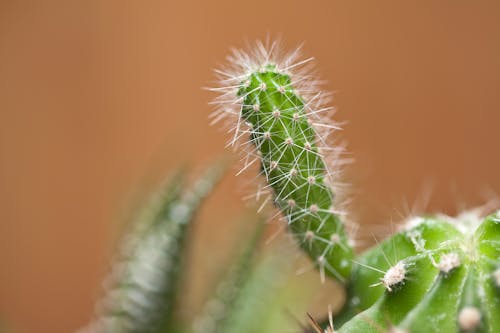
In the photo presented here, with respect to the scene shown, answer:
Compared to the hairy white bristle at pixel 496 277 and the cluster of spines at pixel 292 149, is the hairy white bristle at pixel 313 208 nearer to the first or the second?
the cluster of spines at pixel 292 149

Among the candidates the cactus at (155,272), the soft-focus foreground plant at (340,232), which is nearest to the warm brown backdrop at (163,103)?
the cactus at (155,272)

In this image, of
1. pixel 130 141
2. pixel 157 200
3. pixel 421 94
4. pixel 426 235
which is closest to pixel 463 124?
pixel 421 94

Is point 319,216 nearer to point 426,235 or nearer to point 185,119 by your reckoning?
point 426,235

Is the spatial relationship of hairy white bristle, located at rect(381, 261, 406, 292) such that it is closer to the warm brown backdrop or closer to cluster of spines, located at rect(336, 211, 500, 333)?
cluster of spines, located at rect(336, 211, 500, 333)

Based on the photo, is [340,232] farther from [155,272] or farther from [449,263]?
[155,272]

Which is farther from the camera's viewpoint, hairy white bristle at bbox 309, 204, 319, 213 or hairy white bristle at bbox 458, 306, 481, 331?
hairy white bristle at bbox 309, 204, 319, 213

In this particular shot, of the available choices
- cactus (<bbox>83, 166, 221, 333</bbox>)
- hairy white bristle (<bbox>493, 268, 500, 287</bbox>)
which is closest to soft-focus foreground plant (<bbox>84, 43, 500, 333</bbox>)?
→ hairy white bristle (<bbox>493, 268, 500, 287</bbox>)

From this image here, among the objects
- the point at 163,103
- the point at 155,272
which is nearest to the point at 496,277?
the point at 155,272
